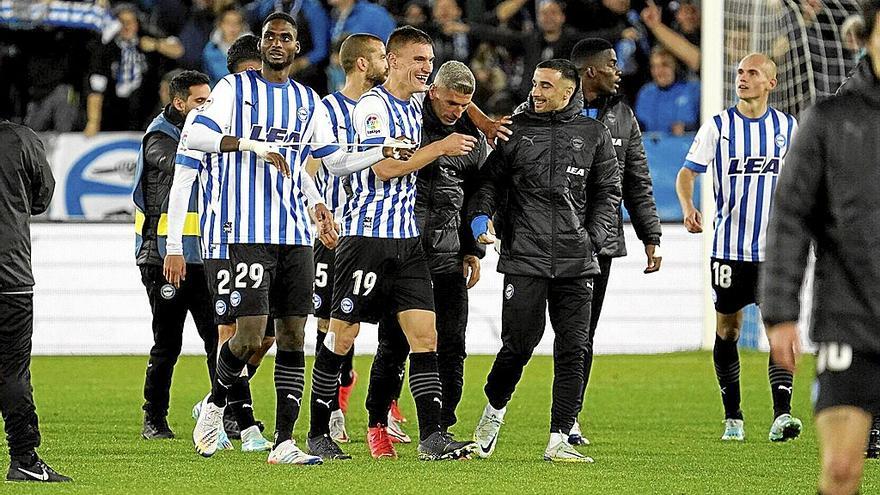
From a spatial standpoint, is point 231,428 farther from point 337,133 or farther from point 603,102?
point 603,102

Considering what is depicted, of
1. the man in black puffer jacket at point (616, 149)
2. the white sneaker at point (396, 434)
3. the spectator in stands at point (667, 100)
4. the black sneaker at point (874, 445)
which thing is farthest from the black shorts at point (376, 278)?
the spectator in stands at point (667, 100)

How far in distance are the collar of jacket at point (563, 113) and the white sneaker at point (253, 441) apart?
2.32 metres

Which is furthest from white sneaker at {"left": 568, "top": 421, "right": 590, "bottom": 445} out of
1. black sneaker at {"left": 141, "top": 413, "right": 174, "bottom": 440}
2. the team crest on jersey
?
black sneaker at {"left": 141, "top": 413, "right": 174, "bottom": 440}

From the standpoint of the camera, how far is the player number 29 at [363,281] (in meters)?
7.59

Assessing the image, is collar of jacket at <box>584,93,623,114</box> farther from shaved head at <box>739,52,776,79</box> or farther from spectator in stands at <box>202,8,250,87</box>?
spectator in stands at <box>202,8,250,87</box>

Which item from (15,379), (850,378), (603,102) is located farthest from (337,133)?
(850,378)

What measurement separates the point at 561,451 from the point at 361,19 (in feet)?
31.6

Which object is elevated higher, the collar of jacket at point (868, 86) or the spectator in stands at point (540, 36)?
the spectator in stands at point (540, 36)

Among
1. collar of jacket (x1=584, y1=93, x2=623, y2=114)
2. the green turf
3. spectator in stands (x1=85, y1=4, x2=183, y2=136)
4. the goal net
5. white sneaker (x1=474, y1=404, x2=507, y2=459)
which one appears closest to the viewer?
the green turf

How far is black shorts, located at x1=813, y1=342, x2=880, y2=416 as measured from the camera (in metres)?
4.24

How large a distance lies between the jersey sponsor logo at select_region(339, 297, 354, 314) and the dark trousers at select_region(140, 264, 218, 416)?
1720 millimetres

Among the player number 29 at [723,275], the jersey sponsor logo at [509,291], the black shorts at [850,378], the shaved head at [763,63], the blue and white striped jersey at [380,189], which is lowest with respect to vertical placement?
the player number 29 at [723,275]

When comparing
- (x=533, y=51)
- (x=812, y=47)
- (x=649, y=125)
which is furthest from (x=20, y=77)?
(x=812, y=47)

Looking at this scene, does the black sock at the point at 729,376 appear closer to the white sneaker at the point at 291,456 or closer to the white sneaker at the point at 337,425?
the white sneaker at the point at 337,425
